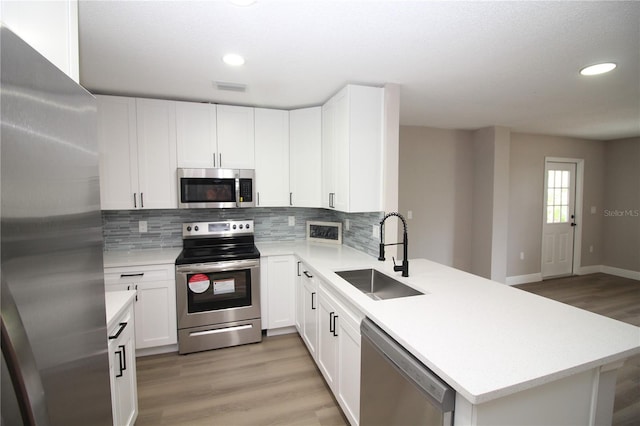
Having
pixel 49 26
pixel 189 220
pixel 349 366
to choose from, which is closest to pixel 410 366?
pixel 349 366

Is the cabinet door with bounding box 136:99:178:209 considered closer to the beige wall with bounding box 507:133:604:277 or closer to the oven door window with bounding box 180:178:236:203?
the oven door window with bounding box 180:178:236:203

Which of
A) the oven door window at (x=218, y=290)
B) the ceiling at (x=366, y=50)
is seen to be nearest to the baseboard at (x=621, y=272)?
the ceiling at (x=366, y=50)

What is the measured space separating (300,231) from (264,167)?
0.94 meters

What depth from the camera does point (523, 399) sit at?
1021mm

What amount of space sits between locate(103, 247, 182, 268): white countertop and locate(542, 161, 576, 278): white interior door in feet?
18.3

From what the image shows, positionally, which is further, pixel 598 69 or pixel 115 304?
pixel 598 69

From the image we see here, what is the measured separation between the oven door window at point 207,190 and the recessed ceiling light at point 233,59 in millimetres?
1219

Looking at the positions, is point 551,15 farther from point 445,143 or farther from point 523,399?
point 445,143

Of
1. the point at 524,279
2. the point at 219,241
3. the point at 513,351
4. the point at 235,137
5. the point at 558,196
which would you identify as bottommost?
the point at 524,279

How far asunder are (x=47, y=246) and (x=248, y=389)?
2.04 metres

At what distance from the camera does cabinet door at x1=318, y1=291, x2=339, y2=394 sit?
201 centimetres

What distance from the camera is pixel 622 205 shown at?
17.0 ft

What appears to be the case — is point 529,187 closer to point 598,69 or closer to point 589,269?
point 589,269

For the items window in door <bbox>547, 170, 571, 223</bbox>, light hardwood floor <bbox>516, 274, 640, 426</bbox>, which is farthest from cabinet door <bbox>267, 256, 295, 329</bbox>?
window in door <bbox>547, 170, 571, 223</bbox>
